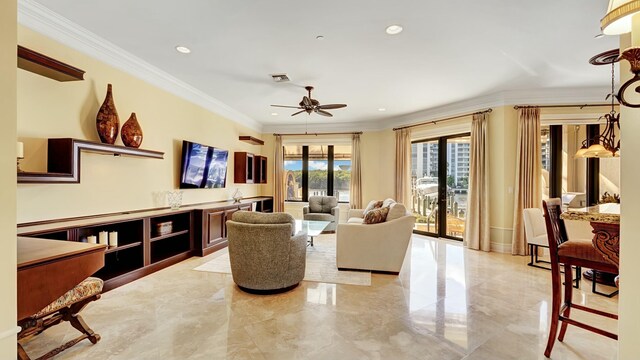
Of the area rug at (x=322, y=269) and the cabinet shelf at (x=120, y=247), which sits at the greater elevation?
the cabinet shelf at (x=120, y=247)

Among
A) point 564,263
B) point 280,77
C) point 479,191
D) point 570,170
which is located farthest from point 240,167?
point 570,170

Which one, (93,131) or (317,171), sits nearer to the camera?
(93,131)

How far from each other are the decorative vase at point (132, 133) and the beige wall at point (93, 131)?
0.15 metres

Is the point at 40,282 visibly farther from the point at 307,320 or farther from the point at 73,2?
the point at 73,2

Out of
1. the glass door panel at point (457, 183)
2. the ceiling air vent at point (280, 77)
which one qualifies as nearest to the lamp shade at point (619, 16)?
the ceiling air vent at point (280, 77)

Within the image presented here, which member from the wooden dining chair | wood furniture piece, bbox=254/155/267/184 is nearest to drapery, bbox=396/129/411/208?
wood furniture piece, bbox=254/155/267/184

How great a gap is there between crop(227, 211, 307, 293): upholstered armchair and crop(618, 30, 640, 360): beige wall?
2.53 meters

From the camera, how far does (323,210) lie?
7133 mm

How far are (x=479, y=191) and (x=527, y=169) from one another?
2.73 ft

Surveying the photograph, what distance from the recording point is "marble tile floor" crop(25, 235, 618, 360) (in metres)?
2.15

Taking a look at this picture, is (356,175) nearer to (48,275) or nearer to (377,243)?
(377,243)

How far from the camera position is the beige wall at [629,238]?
1.28 m

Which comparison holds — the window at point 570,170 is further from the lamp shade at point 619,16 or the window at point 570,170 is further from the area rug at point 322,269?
the lamp shade at point 619,16

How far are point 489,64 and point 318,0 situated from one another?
266 cm
